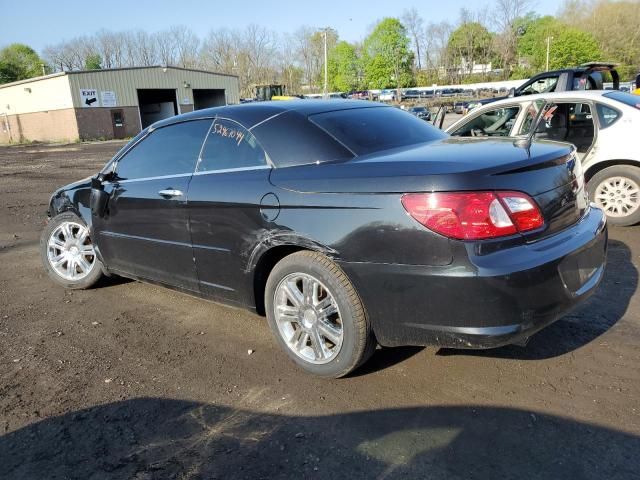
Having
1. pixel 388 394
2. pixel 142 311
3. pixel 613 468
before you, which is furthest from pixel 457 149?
pixel 142 311

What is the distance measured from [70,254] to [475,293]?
416 cm

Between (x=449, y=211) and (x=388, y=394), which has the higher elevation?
(x=449, y=211)

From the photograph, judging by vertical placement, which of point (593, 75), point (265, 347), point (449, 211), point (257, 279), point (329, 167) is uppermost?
point (593, 75)

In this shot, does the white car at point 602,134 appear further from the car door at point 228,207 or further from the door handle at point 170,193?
the door handle at point 170,193

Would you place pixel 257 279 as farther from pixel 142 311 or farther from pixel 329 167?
pixel 142 311

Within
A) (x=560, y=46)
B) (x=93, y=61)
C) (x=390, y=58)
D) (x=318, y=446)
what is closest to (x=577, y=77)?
(x=318, y=446)

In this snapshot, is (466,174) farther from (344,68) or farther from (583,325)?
(344,68)

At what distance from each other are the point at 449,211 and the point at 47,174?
16.7m

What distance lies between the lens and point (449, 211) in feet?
8.26

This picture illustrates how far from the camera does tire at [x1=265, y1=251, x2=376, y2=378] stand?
2871 millimetres

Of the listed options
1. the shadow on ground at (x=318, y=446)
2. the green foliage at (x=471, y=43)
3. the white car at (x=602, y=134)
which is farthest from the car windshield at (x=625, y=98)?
the green foliage at (x=471, y=43)

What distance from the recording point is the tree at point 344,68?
104 metres

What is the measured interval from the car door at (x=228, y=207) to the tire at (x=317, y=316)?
0.28 metres

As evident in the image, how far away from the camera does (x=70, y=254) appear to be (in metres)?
5.09
